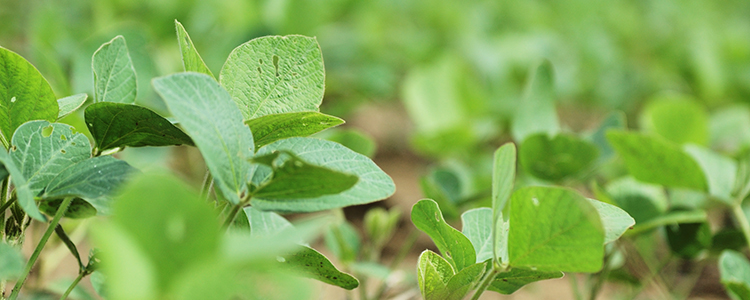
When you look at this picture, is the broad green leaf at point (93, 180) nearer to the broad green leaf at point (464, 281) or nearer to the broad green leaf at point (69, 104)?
the broad green leaf at point (69, 104)

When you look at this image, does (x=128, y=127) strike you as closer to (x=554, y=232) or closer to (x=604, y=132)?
(x=554, y=232)

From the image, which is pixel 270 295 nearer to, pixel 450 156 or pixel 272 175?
pixel 272 175

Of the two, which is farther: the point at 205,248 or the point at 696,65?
the point at 696,65

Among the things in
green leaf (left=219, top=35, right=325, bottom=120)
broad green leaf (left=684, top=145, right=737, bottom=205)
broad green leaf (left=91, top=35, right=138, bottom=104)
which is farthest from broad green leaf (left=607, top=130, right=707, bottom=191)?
broad green leaf (left=91, top=35, right=138, bottom=104)

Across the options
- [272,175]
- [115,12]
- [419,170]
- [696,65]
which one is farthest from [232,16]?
[696,65]

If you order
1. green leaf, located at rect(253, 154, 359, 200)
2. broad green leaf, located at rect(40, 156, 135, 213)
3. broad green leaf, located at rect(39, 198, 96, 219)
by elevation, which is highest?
green leaf, located at rect(253, 154, 359, 200)

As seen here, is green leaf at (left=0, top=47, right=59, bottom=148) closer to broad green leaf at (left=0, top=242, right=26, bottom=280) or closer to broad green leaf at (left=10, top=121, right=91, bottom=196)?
broad green leaf at (left=10, top=121, right=91, bottom=196)

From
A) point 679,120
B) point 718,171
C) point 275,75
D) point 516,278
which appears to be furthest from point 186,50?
point 679,120
